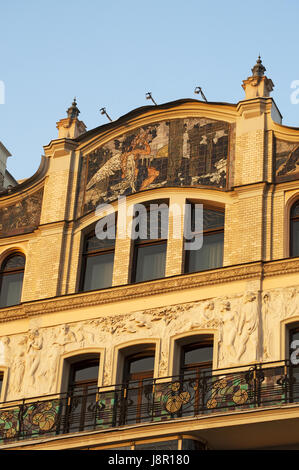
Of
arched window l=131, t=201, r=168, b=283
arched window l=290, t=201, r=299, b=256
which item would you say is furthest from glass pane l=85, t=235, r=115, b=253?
arched window l=290, t=201, r=299, b=256

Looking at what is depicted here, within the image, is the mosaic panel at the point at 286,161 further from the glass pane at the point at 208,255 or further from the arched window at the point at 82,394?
the arched window at the point at 82,394

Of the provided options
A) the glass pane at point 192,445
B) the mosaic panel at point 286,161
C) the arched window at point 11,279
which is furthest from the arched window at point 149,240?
the glass pane at point 192,445

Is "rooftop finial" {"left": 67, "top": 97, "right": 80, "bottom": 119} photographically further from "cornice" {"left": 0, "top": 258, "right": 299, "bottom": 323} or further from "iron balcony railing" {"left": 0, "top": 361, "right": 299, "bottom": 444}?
"iron balcony railing" {"left": 0, "top": 361, "right": 299, "bottom": 444}

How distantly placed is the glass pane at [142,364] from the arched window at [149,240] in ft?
6.22

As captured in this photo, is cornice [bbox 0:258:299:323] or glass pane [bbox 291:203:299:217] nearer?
cornice [bbox 0:258:299:323]

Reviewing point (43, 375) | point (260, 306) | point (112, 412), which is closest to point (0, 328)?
point (43, 375)

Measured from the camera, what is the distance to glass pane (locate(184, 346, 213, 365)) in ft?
77.2

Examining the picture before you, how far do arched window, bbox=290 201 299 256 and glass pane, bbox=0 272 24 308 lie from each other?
22.3 feet

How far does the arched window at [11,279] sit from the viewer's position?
26.5 meters

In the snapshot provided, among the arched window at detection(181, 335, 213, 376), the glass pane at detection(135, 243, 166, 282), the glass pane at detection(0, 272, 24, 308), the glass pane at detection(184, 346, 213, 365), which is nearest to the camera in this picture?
the arched window at detection(181, 335, 213, 376)

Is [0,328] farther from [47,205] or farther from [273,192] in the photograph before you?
[273,192]

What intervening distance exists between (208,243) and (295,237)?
2.02 metres

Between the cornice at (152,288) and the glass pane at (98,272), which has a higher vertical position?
the glass pane at (98,272)
